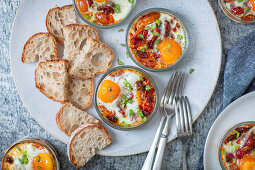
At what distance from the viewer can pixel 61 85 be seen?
4008mm

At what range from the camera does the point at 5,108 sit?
4.29 m

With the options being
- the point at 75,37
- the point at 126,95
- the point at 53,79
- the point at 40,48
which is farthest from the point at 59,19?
the point at 126,95

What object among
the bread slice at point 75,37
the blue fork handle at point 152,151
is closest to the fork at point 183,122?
the blue fork handle at point 152,151

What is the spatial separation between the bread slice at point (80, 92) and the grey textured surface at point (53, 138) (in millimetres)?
666

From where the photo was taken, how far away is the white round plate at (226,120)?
3.82m

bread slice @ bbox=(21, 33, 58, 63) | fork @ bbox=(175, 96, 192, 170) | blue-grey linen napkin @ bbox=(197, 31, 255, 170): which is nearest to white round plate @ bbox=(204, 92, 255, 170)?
blue-grey linen napkin @ bbox=(197, 31, 255, 170)

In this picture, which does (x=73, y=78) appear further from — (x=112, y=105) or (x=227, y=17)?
(x=227, y=17)

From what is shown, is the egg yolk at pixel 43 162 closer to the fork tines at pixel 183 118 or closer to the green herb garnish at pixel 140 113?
the green herb garnish at pixel 140 113

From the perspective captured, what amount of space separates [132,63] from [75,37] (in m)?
0.91

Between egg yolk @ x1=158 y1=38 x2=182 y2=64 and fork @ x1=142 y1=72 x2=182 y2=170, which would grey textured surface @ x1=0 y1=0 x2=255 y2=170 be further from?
egg yolk @ x1=158 y1=38 x2=182 y2=64

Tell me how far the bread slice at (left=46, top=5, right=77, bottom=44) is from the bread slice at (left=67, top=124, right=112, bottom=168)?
139 centimetres

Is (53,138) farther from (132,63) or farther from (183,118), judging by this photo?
(183,118)

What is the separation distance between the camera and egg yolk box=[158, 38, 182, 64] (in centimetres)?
384

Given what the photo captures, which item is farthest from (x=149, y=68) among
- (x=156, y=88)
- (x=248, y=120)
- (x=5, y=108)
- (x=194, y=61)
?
(x=5, y=108)
